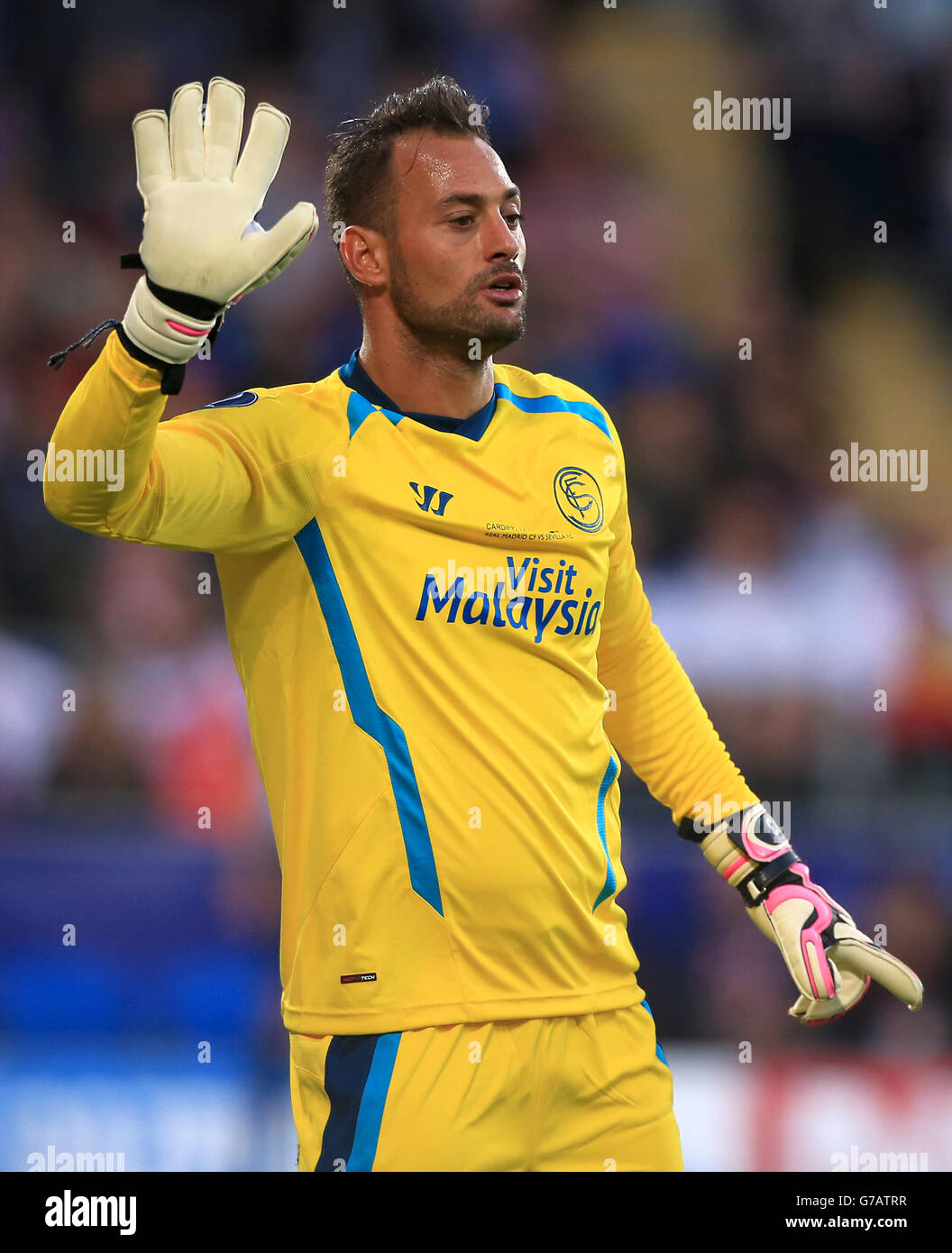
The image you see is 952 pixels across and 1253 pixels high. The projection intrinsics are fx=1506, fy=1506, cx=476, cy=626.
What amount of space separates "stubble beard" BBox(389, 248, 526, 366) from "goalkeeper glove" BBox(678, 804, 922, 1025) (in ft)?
3.86

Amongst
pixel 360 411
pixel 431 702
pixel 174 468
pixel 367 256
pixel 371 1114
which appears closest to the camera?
pixel 174 468

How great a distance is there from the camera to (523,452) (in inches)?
120

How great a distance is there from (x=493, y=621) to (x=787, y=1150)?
2.32 meters

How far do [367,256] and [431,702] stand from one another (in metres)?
0.96

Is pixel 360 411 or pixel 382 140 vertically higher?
pixel 382 140

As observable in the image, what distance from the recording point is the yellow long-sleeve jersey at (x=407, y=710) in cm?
277

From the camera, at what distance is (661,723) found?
3410 millimetres

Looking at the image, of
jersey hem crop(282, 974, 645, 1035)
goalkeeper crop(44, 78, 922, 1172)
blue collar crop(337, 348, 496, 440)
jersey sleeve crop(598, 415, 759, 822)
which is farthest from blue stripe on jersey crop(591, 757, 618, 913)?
blue collar crop(337, 348, 496, 440)

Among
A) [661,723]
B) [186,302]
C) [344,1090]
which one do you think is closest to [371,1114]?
[344,1090]

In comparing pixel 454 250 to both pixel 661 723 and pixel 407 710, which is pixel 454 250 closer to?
pixel 407 710

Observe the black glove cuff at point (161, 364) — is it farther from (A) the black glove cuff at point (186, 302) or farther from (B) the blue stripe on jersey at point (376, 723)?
(B) the blue stripe on jersey at point (376, 723)

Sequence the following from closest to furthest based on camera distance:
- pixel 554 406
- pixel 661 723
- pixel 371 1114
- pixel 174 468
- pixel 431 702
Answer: pixel 174 468 → pixel 371 1114 → pixel 431 702 → pixel 554 406 → pixel 661 723

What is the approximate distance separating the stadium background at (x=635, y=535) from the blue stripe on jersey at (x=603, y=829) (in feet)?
5.59

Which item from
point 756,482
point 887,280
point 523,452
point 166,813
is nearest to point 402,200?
point 523,452
